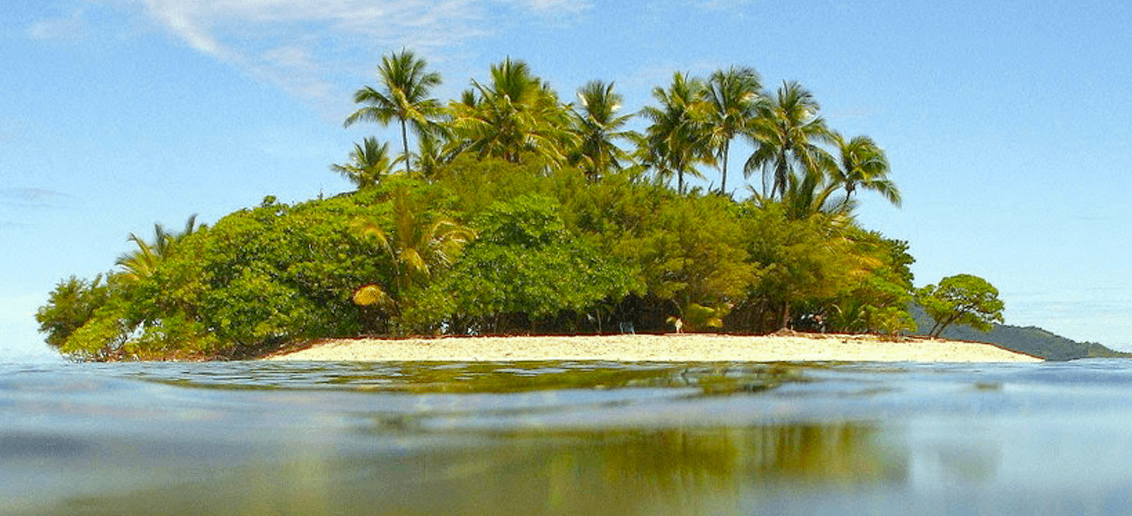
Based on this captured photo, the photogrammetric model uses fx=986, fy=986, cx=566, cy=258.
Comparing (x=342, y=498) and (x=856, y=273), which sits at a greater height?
(x=856, y=273)

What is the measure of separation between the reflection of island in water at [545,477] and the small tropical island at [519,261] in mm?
15833

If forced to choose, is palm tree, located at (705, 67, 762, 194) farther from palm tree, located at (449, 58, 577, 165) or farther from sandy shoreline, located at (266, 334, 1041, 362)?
sandy shoreline, located at (266, 334, 1041, 362)

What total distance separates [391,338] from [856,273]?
16110mm

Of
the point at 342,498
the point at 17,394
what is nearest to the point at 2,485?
the point at 342,498

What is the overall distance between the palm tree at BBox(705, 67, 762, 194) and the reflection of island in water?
36.3 meters

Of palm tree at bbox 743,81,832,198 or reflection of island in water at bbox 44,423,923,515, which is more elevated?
palm tree at bbox 743,81,832,198

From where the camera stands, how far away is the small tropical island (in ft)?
85.9

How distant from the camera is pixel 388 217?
27484 mm

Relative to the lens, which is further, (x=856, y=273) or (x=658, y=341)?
(x=856, y=273)

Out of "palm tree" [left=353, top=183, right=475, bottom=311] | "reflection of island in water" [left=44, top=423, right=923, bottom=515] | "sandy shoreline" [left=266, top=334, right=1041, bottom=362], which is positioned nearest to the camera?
"reflection of island in water" [left=44, top=423, right=923, bottom=515]

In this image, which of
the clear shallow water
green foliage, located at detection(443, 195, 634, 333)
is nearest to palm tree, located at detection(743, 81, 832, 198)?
green foliage, located at detection(443, 195, 634, 333)

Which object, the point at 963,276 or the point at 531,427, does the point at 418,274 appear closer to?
the point at 963,276

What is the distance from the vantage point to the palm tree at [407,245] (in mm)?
25469

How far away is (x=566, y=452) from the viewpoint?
14.0 ft
